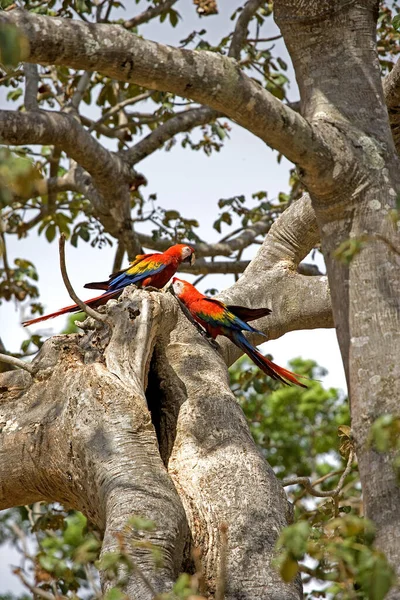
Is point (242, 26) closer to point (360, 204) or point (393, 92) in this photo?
point (393, 92)

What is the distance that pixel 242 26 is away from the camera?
20.2ft

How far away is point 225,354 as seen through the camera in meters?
3.96

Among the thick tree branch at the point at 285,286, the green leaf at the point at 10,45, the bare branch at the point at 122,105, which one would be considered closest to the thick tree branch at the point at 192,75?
the green leaf at the point at 10,45

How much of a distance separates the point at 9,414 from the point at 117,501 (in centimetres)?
85

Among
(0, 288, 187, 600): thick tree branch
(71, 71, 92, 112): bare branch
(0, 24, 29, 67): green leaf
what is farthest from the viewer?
(71, 71, 92, 112): bare branch

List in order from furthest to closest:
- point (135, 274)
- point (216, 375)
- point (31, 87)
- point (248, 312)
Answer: point (31, 87)
point (135, 274)
point (248, 312)
point (216, 375)

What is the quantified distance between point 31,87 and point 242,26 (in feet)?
5.58

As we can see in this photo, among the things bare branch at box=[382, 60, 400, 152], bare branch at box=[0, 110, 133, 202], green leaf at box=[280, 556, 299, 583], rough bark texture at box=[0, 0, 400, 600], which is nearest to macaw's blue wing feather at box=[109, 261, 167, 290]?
bare branch at box=[0, 110, 133, 202]

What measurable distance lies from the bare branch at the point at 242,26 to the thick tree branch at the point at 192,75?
3829 millimetres

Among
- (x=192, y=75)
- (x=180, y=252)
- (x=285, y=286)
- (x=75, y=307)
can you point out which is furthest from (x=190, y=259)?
(x=192, y=75)

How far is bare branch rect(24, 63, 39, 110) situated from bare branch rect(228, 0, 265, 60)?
→ 56.2 inches

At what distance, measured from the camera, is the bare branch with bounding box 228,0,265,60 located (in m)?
6.07

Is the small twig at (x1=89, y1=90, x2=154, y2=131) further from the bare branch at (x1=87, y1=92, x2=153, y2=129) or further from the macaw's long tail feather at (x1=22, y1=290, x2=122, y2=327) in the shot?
the macaw's long tail feather at (x1=22, y1=290, x2=122, y2=327)

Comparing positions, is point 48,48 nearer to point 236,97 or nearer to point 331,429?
point 236,97
